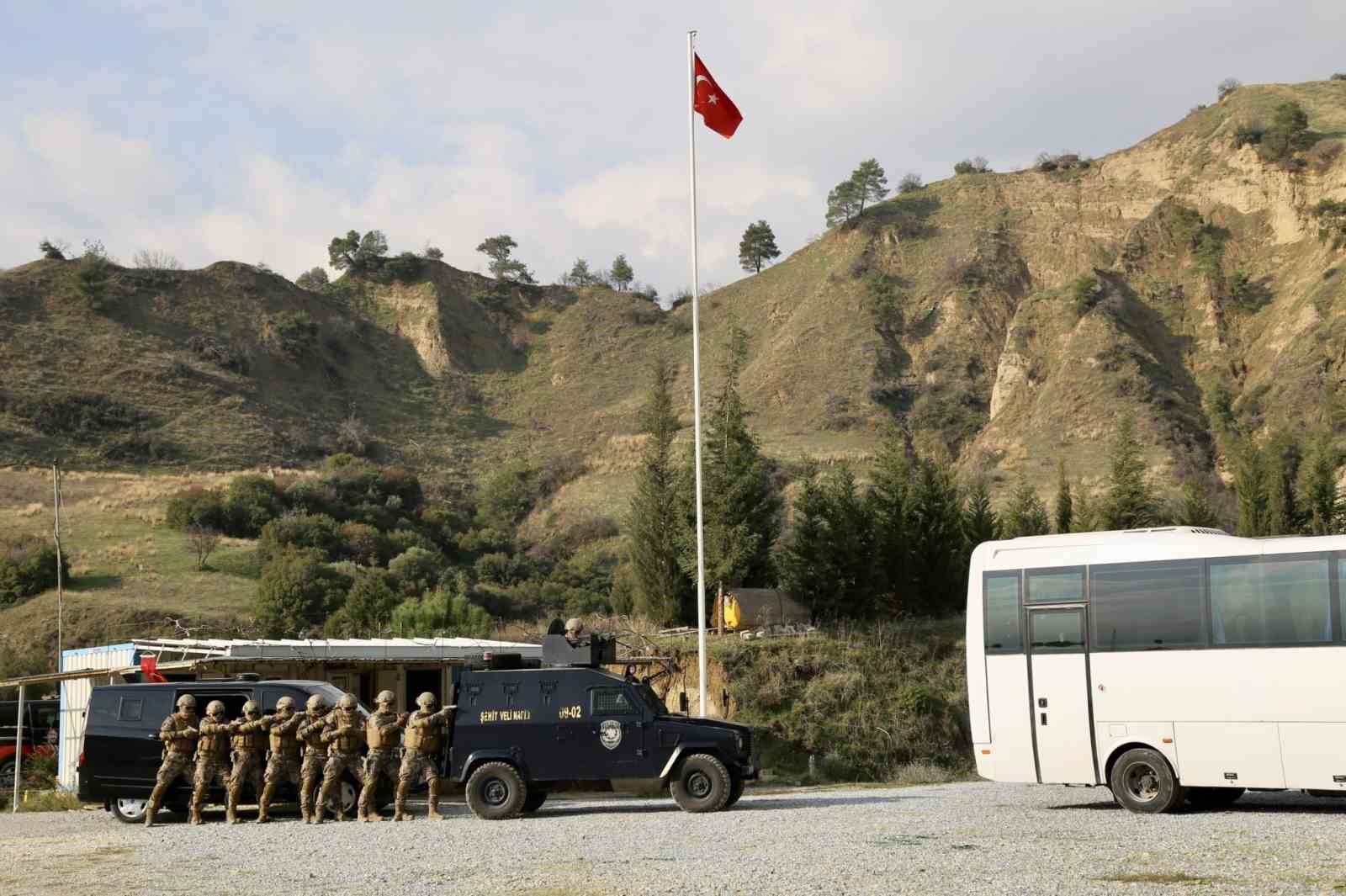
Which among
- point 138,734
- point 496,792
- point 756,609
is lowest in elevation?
point 496,792

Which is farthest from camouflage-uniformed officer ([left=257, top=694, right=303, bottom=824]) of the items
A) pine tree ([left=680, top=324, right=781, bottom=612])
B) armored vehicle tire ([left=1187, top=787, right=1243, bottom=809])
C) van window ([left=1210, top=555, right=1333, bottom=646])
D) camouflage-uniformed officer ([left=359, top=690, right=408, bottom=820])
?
pine tree ([left=680, top=324, right=781, bottom=612])

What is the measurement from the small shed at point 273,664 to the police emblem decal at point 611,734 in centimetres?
535

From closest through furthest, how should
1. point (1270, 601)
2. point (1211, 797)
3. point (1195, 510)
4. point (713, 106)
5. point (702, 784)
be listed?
1. point (1270, 601)
2. point (1211, 797)
3. point (702, 784)
4. point (713, 106)
5. point (1195, 510)

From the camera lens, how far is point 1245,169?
94.5m

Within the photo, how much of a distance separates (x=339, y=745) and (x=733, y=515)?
89.6 feet

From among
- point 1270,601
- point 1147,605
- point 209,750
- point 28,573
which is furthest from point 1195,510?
point 209,750

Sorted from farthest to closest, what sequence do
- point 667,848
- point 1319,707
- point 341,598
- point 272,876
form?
point 341,598
point 1319,707
point 667,848
point 272,876

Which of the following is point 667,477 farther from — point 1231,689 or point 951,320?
point 951,320

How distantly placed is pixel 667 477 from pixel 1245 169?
6328 cm

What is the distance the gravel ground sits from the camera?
11.2 meters

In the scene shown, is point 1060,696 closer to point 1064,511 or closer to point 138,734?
point 138,734

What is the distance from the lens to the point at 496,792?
62.0 feet

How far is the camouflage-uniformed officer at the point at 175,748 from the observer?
61.6 ft

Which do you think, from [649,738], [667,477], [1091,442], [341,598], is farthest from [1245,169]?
[649,738]
